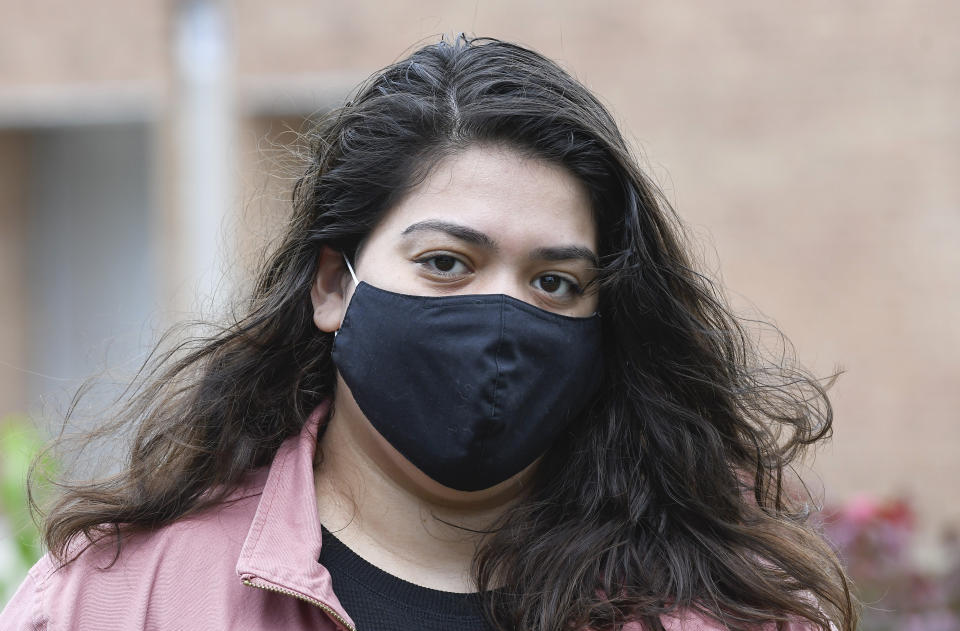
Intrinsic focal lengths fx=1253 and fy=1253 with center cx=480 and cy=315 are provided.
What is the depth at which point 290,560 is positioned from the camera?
2.19m

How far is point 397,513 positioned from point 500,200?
632 mm

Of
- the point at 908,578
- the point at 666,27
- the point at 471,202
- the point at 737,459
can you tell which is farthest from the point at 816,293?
the point at 471,202

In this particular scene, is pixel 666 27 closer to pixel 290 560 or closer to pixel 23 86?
pixel 23 86

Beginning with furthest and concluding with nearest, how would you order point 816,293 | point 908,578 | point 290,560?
point 816,293 < point 908,578 < point 290,560

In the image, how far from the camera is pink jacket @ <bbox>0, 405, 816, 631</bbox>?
217cm

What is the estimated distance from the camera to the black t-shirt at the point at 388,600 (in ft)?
7.44

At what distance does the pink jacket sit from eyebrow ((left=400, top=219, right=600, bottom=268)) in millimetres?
526

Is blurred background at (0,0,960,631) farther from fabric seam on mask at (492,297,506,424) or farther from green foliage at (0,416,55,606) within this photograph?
fabric seam on mask at (492,297,506,424)

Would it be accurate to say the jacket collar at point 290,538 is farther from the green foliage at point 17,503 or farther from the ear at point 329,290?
the green foliage at point 17,503

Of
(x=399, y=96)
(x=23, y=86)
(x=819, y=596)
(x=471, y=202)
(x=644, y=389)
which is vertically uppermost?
(x=23, y=86)

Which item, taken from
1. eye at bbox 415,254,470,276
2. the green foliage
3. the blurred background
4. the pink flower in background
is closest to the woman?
eye at bbox 415,254,470,276

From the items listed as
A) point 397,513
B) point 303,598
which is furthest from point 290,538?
point 397,513

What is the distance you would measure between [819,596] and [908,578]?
2.08 metres

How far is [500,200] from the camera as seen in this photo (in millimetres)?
2344
